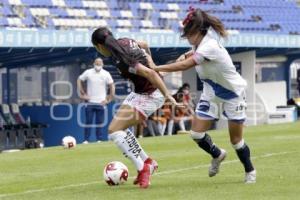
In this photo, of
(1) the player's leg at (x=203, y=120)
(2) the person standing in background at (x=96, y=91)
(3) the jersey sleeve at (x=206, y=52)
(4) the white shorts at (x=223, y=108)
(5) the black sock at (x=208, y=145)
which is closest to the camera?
(3) the jersey sleeve at (x=206, y=52)

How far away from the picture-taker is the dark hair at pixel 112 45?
10.2 m

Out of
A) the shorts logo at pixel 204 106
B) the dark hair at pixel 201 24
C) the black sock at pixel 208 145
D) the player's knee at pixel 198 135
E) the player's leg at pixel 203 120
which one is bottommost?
the black sock at pixel 208 145

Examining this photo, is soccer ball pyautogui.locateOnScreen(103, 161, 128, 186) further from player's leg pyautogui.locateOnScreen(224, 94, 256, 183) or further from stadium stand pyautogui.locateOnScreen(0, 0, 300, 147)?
stadium stand pyautogui.locateOnScreen(0, 0, 300, 147)

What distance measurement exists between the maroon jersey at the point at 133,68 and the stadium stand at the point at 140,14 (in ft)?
53.5

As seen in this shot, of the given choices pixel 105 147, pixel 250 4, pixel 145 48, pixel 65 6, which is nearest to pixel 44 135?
pixel 65 6

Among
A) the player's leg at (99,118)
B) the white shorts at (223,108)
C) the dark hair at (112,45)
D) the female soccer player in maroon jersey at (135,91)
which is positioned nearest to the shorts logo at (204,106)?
the white shorts at (223,108)

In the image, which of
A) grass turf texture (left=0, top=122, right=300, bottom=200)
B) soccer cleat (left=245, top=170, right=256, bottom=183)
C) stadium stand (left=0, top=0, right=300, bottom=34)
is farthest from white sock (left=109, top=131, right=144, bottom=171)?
stadium stand (left=0, top=0, right=300, bottom=34)

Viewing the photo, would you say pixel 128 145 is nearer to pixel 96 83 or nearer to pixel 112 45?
pixel 112 45

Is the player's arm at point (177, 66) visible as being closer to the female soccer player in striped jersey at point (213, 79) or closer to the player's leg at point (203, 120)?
the female soccer player in striped jersey at point (213, 79)

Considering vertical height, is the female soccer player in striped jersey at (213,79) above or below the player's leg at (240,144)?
above

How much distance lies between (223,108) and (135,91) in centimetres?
103

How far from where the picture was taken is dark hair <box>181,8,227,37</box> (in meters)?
10.2

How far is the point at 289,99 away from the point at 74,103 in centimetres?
1294

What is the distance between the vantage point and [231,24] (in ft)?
116
